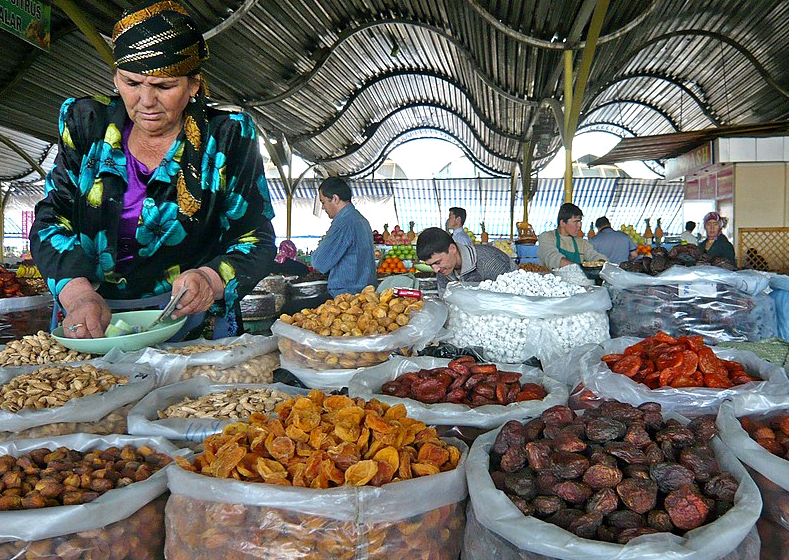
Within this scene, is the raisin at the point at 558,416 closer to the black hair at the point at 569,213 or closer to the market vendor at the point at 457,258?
the market vendor at the point at 457,258

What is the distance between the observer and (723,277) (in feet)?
7.09

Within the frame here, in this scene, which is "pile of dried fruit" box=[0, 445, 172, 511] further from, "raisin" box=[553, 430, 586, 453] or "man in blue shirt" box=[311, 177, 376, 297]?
"man in blue shirt" box=[311, 177, 376, 297]

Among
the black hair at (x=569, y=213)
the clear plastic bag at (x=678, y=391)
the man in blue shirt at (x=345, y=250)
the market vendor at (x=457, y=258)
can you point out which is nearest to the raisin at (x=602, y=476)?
the clear plastic bag at (x=678, y=391)

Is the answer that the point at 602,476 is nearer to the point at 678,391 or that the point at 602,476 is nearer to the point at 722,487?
the point at 722,487

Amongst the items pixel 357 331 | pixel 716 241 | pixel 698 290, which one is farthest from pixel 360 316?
pixel 716 241

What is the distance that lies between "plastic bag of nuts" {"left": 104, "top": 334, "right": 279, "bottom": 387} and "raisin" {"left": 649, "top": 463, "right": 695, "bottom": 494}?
3.92 feet

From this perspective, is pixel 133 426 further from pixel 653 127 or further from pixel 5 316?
pixel 653 127

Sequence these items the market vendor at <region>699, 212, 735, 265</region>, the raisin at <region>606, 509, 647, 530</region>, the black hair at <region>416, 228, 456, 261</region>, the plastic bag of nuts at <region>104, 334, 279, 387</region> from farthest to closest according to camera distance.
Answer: the market vendor at <region>699, 212, 735, 265</region>, the black hair at <region>416, 228, 456, 261</region>, the plastic bag of nuts at <region>104, 334, 279, 387</region>, the raisin at <region>606, 509, 647, 530</region>

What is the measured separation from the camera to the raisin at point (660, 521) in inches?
35.5

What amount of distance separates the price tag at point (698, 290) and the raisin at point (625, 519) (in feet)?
4.86

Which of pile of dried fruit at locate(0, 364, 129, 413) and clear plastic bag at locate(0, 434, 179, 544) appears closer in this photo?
clear plastic bag at locate(0, 434, 179, 544)

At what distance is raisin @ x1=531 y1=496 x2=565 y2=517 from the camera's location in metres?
0.95

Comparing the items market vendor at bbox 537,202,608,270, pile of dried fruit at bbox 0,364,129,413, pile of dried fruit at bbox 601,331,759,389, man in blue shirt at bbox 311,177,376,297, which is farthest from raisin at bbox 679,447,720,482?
market vendor at bbox 537,202,608,270

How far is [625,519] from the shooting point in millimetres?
920
